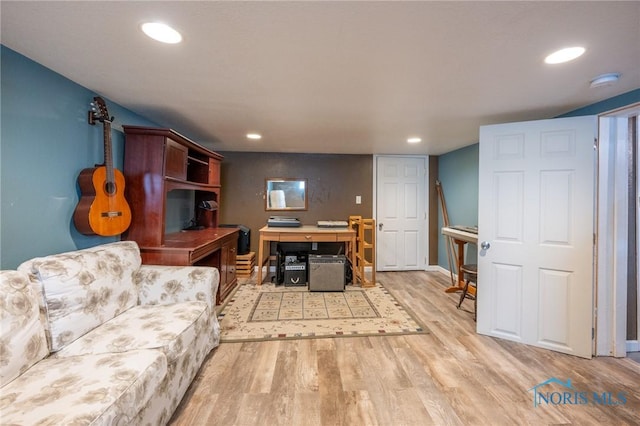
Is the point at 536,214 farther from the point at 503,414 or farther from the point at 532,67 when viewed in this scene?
the point at 503,414

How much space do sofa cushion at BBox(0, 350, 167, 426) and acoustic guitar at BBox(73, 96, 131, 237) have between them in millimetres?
988

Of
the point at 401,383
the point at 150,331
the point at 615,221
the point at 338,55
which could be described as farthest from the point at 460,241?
the point at 150,331

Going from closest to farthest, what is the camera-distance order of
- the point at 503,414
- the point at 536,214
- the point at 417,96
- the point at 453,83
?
the point at 503,414
the point at 453,83
the point at 417,96
the point at 536,214

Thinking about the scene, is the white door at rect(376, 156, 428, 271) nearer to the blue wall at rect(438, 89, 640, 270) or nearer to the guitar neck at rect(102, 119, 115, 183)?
the blue wall at rect(438, 89, 640, 270)

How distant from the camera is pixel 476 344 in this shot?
227cm

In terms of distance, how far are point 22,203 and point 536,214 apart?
3.69 metres

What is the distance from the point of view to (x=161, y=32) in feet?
4.35

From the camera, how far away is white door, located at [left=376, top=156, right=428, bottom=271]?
4.64 metres

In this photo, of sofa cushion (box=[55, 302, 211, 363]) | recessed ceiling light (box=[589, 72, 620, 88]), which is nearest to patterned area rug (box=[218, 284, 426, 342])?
sofa cushion (box=[55, 302, 211, 363])

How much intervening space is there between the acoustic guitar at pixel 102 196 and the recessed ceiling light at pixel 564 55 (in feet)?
9.98

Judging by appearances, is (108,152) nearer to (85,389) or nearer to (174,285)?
(174,285)

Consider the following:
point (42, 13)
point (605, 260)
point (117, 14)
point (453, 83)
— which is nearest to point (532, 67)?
point (453, 83)

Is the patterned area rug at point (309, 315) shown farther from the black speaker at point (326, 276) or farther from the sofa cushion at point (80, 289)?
the sofa cushion at point (80, 289)

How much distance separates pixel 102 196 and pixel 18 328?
1102 millimetres
